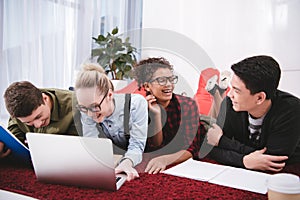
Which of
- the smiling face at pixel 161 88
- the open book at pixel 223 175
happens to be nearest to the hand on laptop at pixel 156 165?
the open book at pixel 223 175

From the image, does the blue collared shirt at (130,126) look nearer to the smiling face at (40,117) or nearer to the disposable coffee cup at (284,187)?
the smiling face at (40,117)

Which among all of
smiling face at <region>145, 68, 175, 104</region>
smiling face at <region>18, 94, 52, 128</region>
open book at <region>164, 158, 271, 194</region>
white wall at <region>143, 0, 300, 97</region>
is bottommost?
open book at <region>164, 158, 271, 194</region>

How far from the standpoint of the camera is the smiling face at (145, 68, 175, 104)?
851mm

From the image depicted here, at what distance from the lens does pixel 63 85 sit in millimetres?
2279

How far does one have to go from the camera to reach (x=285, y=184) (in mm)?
548

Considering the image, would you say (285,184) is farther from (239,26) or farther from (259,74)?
(239,26)

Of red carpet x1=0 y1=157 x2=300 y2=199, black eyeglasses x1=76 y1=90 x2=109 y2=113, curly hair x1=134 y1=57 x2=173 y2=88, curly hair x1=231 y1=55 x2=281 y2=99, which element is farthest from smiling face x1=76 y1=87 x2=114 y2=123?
curly hair x1=231 y1=55 x2=281 y2=99

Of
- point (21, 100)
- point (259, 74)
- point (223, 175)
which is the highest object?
point (259, 74)

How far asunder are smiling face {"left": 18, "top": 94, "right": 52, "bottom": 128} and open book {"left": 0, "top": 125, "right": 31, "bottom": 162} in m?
0.16

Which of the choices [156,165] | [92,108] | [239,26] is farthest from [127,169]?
[239,26]

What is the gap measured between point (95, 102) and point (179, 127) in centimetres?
26

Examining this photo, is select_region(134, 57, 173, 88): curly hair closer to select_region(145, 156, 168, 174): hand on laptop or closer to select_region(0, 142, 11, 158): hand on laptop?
select_region(145, 156, 168, 174): hand on laptop

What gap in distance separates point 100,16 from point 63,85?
0.69 metres

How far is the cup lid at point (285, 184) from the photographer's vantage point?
542mm
